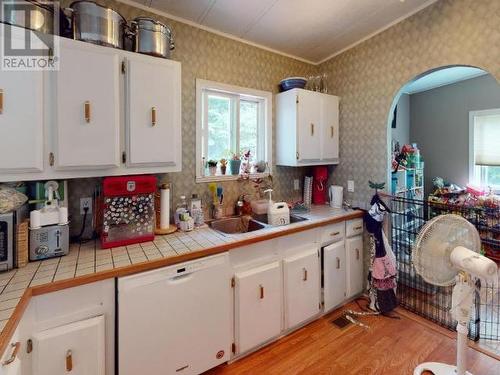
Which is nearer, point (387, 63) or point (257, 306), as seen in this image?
point (257, 306)

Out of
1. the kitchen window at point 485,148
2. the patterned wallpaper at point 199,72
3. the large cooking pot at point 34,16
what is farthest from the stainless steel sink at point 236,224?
the kitchen window at point 485,148

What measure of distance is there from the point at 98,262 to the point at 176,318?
533 millimetres

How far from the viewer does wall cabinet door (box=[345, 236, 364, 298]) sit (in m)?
2.48

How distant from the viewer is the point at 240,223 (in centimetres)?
238

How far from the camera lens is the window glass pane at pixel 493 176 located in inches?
171

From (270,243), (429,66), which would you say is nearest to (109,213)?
A: (270,243)

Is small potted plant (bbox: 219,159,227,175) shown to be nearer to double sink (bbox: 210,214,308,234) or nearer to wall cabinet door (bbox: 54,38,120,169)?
double sink (bbox: 210,214,308,234)

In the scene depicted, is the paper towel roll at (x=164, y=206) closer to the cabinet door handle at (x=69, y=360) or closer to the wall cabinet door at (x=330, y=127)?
the cabinet door handle at (x=69, y=360)

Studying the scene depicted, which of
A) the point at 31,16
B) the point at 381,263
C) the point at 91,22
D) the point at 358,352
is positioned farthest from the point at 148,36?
the point at 358,352

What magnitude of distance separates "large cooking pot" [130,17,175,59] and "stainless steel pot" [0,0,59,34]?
432mm

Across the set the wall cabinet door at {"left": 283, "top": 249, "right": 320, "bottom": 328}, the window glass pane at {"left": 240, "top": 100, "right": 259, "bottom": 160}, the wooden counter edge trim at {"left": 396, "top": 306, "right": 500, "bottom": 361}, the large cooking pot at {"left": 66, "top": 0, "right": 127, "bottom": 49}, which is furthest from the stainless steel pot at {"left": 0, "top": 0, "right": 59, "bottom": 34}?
the wooden counter edge trim at {"left": 396, "top": 306, "right": 500, "bottom": 361}

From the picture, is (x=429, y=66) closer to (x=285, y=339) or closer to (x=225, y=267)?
A: (x=225, y=267)

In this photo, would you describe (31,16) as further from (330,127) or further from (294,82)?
(330,127)

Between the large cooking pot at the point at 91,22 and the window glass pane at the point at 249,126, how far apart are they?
1.31 metres
